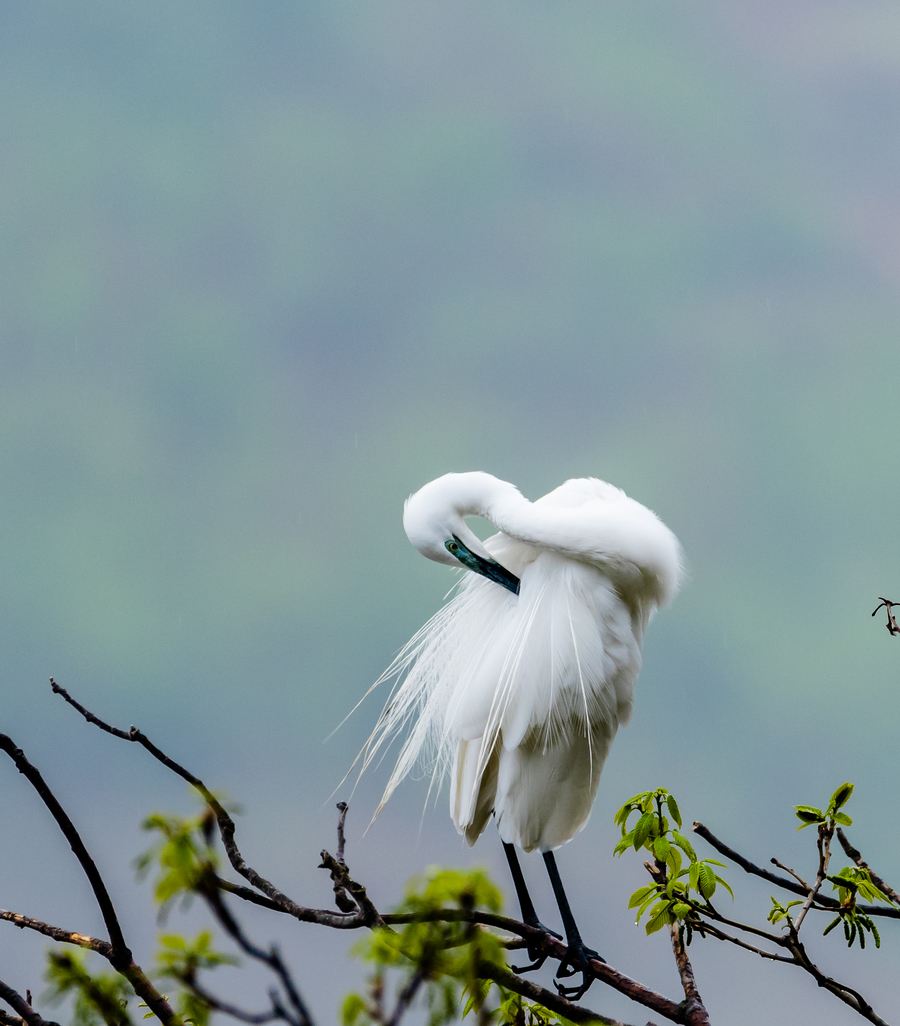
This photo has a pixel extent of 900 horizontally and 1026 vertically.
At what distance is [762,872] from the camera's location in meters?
2.15

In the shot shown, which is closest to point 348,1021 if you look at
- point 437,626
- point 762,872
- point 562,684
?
point 762,872

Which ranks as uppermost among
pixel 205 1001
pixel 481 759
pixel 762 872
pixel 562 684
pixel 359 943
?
pixel 562 684

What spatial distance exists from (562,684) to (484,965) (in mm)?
1855

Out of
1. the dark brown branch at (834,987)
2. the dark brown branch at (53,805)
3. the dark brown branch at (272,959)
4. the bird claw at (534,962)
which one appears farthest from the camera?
the bird claw at (534,962)

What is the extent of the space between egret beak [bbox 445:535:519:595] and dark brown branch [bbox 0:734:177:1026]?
1808 mm

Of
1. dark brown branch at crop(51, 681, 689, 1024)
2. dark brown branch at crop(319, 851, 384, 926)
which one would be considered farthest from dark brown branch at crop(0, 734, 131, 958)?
dark brown branch at crop(319, 851, 384, 926)

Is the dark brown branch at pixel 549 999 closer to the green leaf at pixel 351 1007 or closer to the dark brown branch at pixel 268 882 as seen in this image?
the dark brown branch at pixel 268 882

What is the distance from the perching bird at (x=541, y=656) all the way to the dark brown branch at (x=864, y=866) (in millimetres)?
830

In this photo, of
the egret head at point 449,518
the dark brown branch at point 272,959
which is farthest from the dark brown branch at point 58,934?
the egret head at point 449,518

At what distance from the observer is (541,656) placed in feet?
10.0

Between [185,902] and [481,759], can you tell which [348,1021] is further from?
[481,759]

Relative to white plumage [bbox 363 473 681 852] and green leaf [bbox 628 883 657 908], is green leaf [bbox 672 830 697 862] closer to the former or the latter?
green leaf [bbox 628 883 657 908]

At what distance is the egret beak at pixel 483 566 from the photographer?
3105 millimetres

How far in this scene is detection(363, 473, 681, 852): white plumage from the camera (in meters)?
3.03
